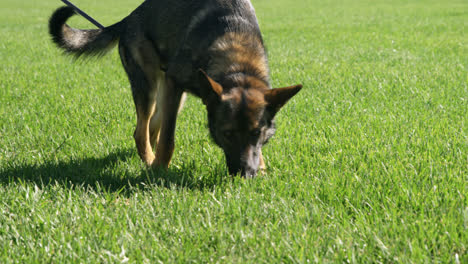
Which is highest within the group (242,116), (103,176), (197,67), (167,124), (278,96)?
(197,67)

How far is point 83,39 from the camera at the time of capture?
15.9 ft

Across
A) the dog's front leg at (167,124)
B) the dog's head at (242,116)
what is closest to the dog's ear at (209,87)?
the dog's head at (242,116)

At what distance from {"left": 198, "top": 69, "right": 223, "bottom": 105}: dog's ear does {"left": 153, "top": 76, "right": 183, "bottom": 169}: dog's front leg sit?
628 mm

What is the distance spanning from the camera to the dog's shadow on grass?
3.47 meters

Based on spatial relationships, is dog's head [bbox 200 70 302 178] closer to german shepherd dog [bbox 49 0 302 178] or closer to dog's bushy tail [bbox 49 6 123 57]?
german shepherd dog [bbox 49 0 302 178]

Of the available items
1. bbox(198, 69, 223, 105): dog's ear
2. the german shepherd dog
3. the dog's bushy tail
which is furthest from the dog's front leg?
the dog's bushy tail

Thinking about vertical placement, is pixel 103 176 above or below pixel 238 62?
below

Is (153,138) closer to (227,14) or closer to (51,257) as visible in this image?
(227,14)

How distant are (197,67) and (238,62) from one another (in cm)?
39

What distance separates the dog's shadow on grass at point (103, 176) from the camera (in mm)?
3475

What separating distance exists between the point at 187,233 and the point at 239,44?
1.79 meters

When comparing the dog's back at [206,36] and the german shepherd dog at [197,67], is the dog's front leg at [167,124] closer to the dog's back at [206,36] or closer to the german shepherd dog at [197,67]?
the german shepherd dog at [197,67]

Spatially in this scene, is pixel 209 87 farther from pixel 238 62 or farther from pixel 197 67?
pixel 197 67

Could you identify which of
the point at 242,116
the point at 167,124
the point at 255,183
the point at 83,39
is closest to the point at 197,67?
the point at 167,124
